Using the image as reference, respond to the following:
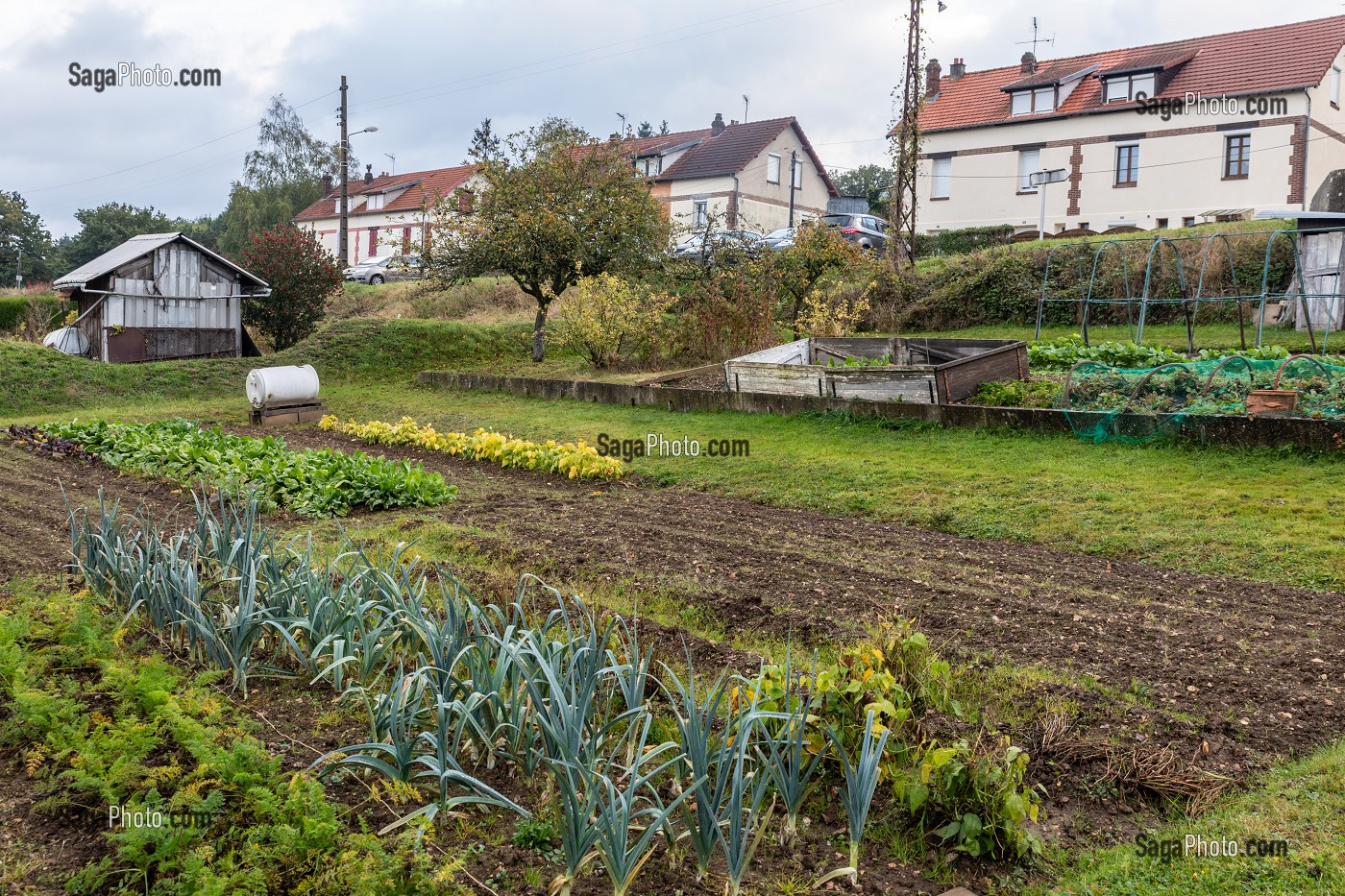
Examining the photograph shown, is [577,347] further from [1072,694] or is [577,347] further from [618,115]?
[618,115]

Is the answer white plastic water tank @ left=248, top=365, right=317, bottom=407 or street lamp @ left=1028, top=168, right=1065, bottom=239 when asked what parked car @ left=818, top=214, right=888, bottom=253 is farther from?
white plastic water tank @ left=248, top=365, right=317, bottom=407

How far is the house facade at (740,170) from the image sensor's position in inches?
1650

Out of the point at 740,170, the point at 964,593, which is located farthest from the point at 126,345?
the point at 740,170

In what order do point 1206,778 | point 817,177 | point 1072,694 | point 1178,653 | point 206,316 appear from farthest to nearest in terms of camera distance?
point 817,177, point 206,316, point 1178,653, point 1072,694, point 1206,778

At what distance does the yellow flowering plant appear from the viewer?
31.3ft

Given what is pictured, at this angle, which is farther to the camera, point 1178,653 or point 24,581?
point 24,581

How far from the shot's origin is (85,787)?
10.5 feet

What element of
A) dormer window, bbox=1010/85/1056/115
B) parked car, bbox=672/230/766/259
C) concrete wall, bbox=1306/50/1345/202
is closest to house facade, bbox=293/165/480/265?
dormer window, bbox=1010/85/1056/115

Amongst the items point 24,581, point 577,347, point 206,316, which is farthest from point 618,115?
point 24,581

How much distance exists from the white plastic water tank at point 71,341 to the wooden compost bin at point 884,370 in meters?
15.4

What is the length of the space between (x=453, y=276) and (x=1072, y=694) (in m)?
15.4

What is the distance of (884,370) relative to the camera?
11.2 meters

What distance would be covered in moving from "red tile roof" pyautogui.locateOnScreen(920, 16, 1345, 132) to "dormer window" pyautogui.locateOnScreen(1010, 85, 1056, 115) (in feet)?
1.14

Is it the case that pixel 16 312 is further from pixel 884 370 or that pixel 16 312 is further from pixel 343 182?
pixel 884 370
